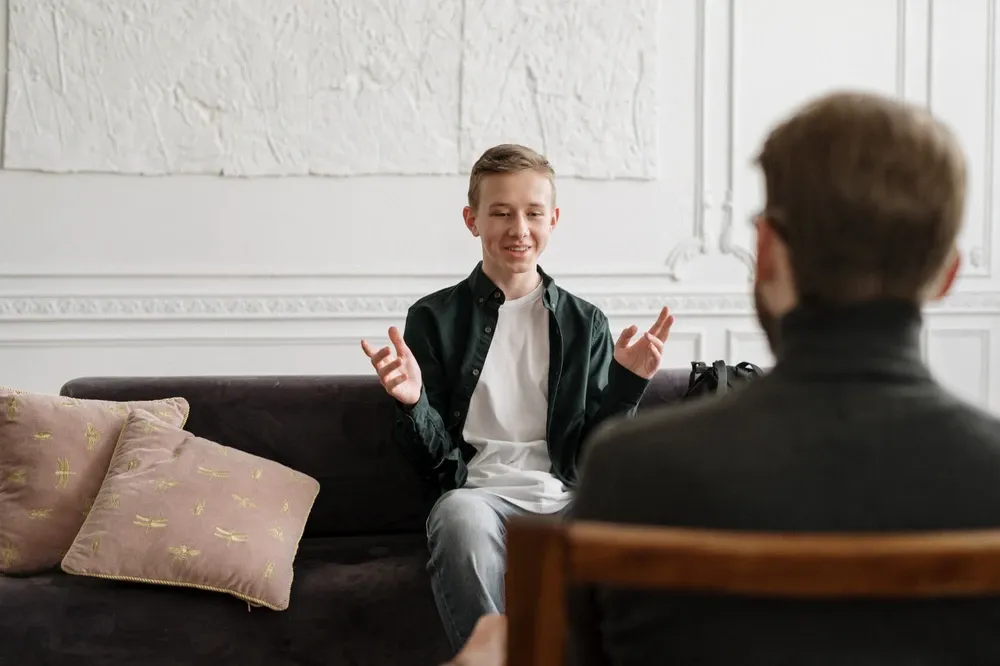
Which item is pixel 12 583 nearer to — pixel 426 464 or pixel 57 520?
pixel 57 520

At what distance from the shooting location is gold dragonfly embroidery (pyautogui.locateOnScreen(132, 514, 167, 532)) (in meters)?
1.94

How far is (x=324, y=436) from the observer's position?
2262 mm

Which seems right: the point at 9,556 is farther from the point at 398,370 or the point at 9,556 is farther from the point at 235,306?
the point at 235,306

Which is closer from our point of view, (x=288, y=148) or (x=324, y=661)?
(x=324, y=661)

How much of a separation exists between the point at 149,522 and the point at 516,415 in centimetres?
79

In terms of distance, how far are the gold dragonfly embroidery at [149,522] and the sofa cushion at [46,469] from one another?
170 millimetres

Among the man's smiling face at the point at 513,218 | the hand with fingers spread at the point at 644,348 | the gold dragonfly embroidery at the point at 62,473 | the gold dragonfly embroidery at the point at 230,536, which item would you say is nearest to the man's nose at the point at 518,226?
the man's smiling face at the point at 513,218

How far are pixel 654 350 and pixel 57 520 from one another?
127cm

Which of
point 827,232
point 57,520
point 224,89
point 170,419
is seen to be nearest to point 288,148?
point 224,89

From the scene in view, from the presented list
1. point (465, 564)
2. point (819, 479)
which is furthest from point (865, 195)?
point (465, 564)

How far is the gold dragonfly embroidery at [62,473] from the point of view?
2.04m

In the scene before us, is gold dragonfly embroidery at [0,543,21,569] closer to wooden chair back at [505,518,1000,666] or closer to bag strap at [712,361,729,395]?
bag strap at [712,361,729,395]

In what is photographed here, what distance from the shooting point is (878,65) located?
4125 millimetres

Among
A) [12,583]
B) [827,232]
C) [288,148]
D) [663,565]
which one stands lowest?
[12,583]
